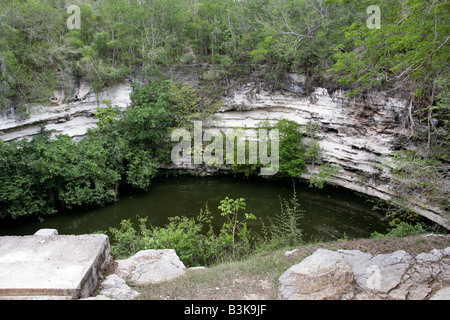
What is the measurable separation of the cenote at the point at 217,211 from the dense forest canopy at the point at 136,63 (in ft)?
2.26

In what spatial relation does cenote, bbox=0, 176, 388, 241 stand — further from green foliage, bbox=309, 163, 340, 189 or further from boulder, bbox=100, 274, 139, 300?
boulder, bbox=100, 274, 139, 300

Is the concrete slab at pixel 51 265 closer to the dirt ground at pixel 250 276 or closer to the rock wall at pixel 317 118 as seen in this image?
the dirt ground at pixel 250 276

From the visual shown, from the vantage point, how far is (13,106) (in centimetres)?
1109

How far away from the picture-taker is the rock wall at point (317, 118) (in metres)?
11.1

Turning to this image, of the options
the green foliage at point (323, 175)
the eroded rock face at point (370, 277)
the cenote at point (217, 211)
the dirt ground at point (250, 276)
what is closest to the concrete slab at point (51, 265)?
the dirt ground at point (250, 276)

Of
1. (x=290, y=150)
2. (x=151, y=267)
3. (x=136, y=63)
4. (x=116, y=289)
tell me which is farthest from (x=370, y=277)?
(x=136, y=63)

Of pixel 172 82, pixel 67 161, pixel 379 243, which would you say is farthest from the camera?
pixel 172 82

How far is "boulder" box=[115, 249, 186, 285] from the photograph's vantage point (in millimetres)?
4883

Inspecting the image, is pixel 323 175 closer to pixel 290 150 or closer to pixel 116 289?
pixel 290 150

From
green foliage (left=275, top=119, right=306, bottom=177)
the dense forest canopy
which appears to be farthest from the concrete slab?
green foliage (left=275, top=119, right=306, bottom=177)
